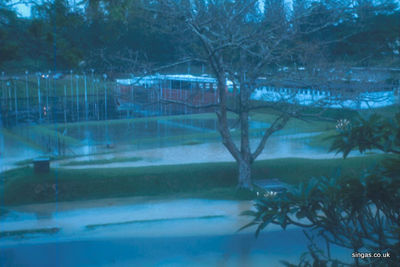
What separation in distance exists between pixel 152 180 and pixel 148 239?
449cm

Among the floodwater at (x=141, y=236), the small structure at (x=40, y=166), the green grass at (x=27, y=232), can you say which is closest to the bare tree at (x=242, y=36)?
the floodwater at (x=141, y=236)

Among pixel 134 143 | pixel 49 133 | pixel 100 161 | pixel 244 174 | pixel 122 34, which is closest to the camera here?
pixel 244 174

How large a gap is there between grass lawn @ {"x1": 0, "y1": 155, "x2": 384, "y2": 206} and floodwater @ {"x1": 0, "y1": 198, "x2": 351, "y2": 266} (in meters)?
0.86

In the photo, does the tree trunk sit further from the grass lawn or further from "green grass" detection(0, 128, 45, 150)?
"green grass" detection(0, 128, 45, 150)

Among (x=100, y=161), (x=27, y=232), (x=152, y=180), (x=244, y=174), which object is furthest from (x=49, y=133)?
(x=27, y=232)

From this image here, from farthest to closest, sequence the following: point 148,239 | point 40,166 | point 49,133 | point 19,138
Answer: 1. point 49,133
2. point 19,138
3. point 40,166
4. point 148,239

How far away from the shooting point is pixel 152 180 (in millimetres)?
11727

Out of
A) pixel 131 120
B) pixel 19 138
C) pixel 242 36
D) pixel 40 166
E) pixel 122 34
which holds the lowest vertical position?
pixel 40 166

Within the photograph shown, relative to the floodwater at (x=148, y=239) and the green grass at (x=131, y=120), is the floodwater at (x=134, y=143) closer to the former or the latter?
the green grass at (x=131, y=120)

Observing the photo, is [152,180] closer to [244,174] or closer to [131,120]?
[244,174]

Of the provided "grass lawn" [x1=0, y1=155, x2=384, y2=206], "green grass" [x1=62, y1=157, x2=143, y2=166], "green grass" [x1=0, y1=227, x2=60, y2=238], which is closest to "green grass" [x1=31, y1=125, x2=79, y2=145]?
"green grass" [x1=62, y1=157, x2=143, y2=166]

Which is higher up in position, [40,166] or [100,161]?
[40,166]

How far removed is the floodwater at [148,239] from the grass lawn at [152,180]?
862 millimetres

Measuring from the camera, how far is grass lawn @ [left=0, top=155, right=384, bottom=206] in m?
10.7
